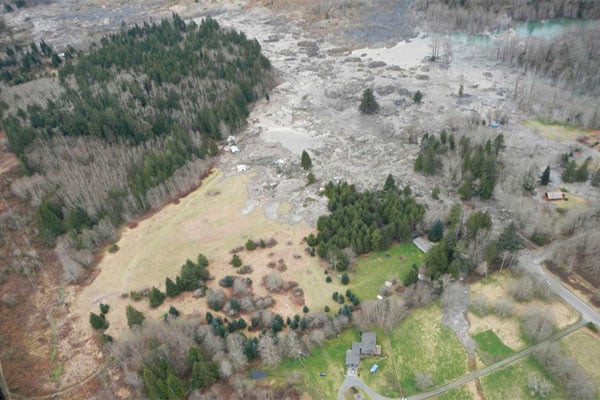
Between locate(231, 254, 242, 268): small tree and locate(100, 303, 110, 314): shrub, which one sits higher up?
locate(231, 254, 242, 268): small tree

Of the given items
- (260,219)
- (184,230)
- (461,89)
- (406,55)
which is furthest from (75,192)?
(406,55)

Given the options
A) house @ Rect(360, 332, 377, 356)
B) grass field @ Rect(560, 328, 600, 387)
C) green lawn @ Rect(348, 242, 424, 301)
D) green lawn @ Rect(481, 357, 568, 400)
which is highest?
green lawn @ Rect(348, 242, 424, 301)

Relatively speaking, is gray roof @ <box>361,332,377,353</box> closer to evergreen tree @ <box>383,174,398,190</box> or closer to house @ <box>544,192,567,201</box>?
evergreen tree @ <box>383,174,398,190</box>

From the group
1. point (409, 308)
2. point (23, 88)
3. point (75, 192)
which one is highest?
point (23, 88)

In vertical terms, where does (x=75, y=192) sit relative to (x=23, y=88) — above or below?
below

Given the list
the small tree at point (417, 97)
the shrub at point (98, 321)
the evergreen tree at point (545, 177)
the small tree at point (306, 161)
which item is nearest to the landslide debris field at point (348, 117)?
the small tree at point (417, 97)

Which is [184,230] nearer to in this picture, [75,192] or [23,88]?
[75,192]

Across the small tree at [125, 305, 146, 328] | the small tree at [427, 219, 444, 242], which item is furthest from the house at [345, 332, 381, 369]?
the small tree at [125, 305, 146, 328]
